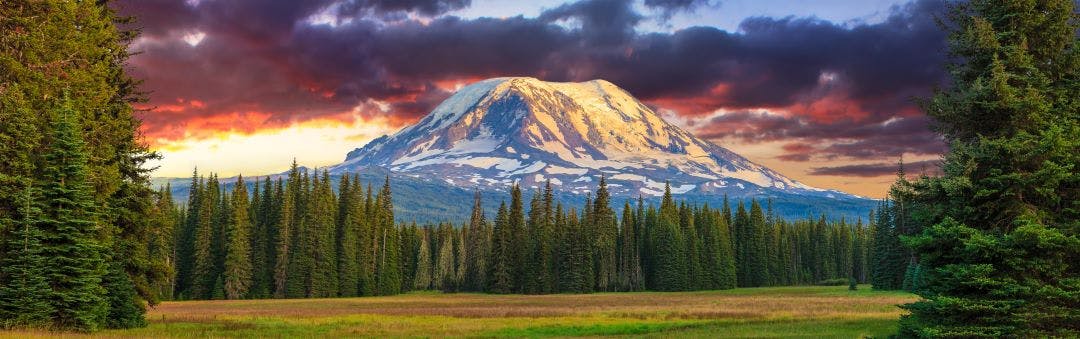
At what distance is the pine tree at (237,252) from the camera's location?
9169 centimetres

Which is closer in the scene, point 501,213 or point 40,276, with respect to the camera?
point 40,276

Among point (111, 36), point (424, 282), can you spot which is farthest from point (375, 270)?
point (111, 36)

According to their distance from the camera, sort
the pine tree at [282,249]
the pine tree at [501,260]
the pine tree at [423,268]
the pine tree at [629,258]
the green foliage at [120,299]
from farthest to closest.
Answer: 1. the pine tree at [423,268]
2. the pine tree at [629,258]
3. the pine tree at [501,260]
4. the pine tree at [282,249]
5. the green foliage at [120,299]

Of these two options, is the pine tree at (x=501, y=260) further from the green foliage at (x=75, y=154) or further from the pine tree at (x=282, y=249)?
the green foliage at (x=75, y=154)

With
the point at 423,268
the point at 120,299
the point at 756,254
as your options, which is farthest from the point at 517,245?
the point at 120,299

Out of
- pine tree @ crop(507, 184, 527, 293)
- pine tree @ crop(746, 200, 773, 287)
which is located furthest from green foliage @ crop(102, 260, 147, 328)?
pine tree @ crop(746, 200, 773, 287)

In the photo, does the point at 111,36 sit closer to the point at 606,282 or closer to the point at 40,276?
the point at 40,276

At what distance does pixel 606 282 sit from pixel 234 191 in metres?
54.6

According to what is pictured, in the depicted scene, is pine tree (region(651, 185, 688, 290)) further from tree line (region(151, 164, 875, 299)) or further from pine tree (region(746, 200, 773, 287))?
pine tree (region(746, 200, 773, 287))

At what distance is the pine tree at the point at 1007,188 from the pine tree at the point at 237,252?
273ft

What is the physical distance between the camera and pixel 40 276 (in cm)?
2514

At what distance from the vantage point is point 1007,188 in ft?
66.4

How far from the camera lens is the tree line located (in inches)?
3777

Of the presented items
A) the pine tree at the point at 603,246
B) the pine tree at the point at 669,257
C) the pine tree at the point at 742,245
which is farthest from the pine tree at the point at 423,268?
the pine tree at the point at 742,245
